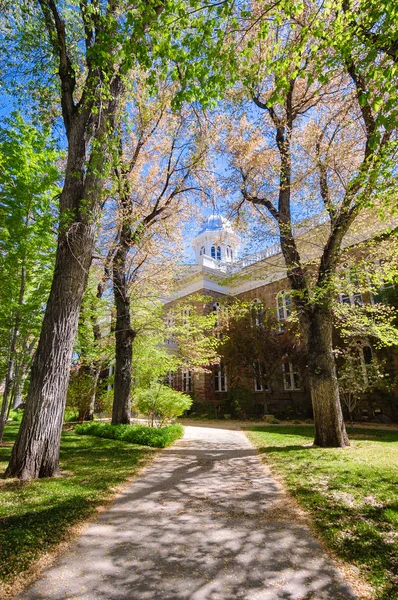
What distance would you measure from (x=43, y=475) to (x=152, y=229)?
8437 millimetres

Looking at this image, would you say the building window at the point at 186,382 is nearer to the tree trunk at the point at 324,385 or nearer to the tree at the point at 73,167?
the tree trunk at the point at 324,385

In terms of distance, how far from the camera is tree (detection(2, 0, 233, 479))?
4.82m

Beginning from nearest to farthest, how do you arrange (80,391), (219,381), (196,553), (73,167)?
(196,553) → (73,167) → (80,391) → (219,381)

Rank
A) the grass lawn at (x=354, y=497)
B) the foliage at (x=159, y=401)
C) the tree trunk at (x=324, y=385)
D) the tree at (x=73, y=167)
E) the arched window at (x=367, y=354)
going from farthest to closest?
the arched window at (x=367, y=354) → the foliage at (x=159, y=401) → the tree trunk at (x=324, y=385) → the tree at (x=73, y=167) → the grass lawn at (x=354, y=497)

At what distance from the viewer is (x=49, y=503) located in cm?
428

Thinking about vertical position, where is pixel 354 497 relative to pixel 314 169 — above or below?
below

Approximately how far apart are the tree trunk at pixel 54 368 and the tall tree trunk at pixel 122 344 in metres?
4.72

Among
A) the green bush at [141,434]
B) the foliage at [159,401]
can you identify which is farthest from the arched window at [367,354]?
the green bush at [141,434]

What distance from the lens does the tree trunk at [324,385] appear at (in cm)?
830

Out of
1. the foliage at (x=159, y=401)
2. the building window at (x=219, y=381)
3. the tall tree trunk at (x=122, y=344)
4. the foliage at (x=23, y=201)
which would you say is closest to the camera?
the foliage at (x=23, y=201)

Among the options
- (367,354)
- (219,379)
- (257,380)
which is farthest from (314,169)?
(219,379)

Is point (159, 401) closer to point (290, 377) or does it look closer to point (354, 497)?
point (354, 497)

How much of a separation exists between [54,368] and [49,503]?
2.08 metres

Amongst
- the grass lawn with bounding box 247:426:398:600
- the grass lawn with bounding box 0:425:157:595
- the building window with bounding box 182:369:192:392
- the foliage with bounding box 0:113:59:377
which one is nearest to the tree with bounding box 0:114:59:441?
the foliage with bounding box 0:113:59:377
